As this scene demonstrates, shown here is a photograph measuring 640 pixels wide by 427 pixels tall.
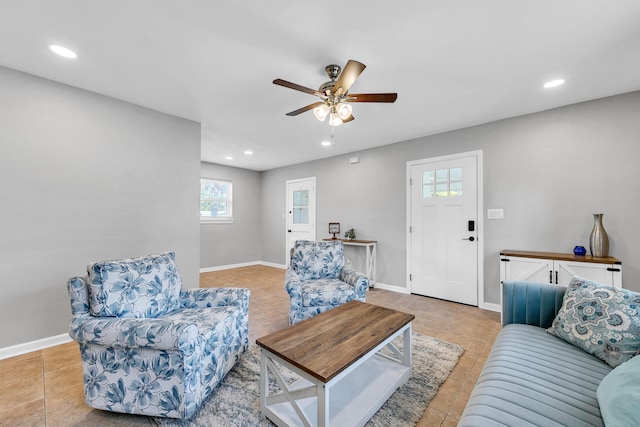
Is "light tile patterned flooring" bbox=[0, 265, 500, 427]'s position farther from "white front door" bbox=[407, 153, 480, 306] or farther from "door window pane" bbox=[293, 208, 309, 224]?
"door window pane" bbox=[293, 208, 309, 224]

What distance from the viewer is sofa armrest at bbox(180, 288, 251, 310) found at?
214 cm

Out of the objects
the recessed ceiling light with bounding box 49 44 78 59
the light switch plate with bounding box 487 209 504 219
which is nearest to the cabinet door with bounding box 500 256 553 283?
the light switch plate with bounding box 487 209 504 219

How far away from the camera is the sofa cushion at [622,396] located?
797 mm

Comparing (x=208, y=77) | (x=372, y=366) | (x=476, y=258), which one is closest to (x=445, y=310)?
(x=476, y=258)

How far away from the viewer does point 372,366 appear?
196 cm

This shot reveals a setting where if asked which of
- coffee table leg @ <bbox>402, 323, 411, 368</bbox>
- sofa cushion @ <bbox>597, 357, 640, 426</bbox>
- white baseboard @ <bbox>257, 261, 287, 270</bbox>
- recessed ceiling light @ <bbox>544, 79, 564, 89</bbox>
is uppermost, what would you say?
recessed ceiling light @ <bbox>544, 79, 564, 89</bbox>

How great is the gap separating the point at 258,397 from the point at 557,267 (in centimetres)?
318

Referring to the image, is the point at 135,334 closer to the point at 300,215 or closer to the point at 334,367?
the point at 334,367

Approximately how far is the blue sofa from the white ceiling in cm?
183

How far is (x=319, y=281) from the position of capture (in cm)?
304

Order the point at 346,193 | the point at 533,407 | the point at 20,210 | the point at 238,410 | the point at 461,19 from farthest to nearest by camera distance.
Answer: the point at 346,193, the point at 20,210, the point at 461,19, the point at 238,410, the point at 533,407

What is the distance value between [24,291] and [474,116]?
508 centimetres

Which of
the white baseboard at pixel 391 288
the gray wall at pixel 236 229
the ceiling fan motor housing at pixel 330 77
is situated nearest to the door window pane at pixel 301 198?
the gray wall at pixel 236 229

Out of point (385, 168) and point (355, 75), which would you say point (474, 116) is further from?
point (355, 75)
